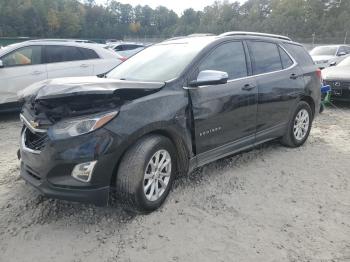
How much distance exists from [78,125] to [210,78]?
141 centimetres

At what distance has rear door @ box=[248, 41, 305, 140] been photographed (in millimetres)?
4695

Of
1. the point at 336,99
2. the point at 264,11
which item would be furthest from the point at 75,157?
the point at 264,11

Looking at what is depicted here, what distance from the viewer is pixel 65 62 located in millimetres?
7863

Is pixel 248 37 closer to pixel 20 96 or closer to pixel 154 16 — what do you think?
pixel 20 96

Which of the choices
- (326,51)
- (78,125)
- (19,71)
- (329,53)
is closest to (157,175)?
(78,125)

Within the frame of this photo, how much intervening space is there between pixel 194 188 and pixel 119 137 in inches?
53.3

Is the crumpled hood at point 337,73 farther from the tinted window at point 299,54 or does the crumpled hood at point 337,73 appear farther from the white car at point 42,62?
the white car at point 42,62

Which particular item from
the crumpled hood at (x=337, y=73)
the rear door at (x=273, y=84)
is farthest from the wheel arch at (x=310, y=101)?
the crumpled hood at (x=337, y=73)

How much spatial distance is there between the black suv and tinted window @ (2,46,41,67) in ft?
11.9

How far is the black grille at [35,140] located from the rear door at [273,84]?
8.81ft

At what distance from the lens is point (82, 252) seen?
115 inches

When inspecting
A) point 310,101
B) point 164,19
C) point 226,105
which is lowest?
point 310,101

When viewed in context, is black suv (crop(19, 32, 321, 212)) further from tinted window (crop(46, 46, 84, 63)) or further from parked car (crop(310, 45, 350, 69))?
parked car (crop(310, 45, 350, 69))

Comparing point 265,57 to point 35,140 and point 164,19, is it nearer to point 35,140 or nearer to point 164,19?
point 35,140
